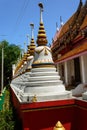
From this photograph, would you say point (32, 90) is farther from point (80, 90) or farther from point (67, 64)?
point (67, 64)

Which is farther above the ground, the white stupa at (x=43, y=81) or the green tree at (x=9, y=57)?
the green tree at (x=9, y=57)

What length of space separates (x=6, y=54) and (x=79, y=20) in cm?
3559

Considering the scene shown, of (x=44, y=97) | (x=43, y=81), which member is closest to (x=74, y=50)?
(x=43, y=81)

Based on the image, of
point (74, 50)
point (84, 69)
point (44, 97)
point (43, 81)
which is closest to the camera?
point (44, 97)

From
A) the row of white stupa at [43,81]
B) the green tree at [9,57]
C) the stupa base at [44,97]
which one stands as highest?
the green tree at [9,57]

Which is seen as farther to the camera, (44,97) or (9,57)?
(9,57)

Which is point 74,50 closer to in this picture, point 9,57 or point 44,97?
point 44,97

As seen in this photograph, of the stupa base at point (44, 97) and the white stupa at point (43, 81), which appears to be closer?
the stupa base at point (44, 97)

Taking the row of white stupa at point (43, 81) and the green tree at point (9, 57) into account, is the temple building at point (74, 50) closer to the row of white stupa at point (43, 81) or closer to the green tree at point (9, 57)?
the row of white stupa at point (43, 81)

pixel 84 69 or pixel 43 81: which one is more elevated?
pixel 84 69

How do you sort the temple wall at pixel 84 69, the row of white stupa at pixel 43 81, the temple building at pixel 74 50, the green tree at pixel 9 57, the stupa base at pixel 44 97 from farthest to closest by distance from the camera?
the green tree at pixel 9 57
the temple building at pixel 74 50
the temple wall at pixel 84 69
the row of white stupa at pixel 43 81
the stupa base at pixel 44 97

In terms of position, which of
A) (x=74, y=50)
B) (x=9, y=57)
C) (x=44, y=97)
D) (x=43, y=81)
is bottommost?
(x=44, y=97)

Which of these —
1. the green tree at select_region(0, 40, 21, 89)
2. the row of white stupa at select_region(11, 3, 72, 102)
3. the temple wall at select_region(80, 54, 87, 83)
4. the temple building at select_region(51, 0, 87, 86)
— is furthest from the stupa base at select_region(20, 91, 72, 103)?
the green tree at select_region(0, 40, 21, 89)

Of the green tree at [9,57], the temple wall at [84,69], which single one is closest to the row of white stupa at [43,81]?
the temple wall at [84,69]
